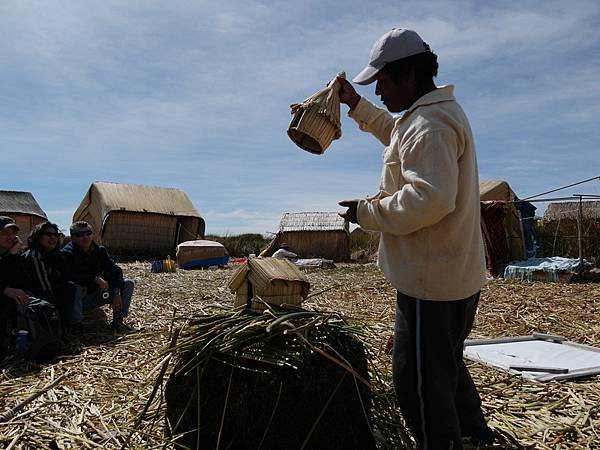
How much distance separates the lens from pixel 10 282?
4688 millimetres

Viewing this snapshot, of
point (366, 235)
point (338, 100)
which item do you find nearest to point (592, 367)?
point (338, 100)

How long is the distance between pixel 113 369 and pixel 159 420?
4.08 ft

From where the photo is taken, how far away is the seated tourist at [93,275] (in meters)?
5.51

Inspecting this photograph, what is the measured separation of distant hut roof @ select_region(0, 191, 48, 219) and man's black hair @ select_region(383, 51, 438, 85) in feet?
73.2

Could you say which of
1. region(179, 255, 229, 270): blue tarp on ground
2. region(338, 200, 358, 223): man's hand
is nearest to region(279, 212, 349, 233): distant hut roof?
region(179, 255, 229, 270): blue tarp on ground

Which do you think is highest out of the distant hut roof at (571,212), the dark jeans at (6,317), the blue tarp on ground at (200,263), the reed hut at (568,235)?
the distant hut roof at (571,212)

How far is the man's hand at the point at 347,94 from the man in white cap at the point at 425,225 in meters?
0.61

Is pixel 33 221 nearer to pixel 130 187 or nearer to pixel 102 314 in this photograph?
pixel 130 187

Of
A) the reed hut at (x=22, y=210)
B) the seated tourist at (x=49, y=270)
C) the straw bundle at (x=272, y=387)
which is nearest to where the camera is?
the straw bundle at (x=272, y=387)

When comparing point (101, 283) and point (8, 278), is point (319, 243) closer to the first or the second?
point (101, 283)

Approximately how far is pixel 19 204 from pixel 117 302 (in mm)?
19326

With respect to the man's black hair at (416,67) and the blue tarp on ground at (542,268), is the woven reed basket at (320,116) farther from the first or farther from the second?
the blue tarp on ground at (542,268)

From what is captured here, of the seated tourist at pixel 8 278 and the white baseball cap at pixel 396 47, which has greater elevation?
the white baseball cap at pixel 396 47

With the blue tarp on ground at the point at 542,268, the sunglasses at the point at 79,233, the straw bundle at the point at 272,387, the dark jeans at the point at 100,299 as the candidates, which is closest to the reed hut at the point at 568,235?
the blue tarp on ground at the point at 542,268
